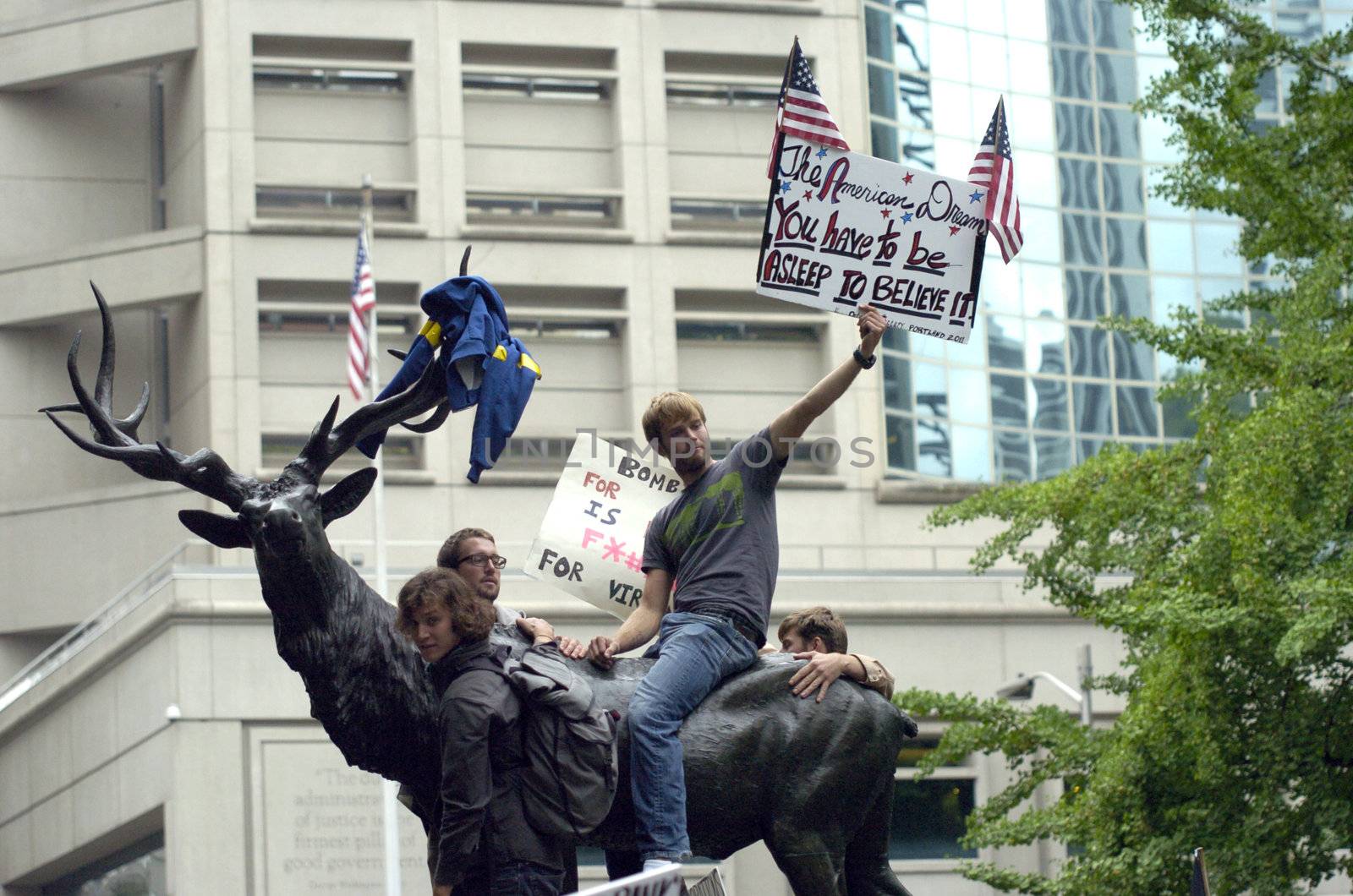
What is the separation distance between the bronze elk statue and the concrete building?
98.1ft

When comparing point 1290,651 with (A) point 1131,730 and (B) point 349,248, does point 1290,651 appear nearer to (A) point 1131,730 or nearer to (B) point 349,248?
(A) point 1131,730

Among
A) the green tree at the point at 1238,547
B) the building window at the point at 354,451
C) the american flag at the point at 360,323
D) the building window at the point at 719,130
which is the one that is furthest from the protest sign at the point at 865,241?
the building window at the point at 719,130

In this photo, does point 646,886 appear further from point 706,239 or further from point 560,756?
point 706,239

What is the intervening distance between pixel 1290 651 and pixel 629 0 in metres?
27.2

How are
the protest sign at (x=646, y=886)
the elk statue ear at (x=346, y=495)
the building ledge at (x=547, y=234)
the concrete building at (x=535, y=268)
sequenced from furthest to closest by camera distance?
the building ledge at (x=547, y=234) → the concrete building at (x=535, y=268) → the elk statue ear at (x=346, y=495) → the protest sign at (x=646, y=886)

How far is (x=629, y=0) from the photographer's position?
44.2 metres

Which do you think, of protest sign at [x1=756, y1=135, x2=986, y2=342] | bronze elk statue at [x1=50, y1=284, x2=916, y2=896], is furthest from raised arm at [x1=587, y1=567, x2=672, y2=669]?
protest sign at [x1=756, y1=135, x2=986, y2=342]

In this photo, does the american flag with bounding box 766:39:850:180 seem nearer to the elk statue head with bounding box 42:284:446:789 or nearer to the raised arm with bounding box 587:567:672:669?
the raised arm with bounding box 587:567:672:669

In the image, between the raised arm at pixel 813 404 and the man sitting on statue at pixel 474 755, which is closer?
the man sitting on statue at pixel 474 755

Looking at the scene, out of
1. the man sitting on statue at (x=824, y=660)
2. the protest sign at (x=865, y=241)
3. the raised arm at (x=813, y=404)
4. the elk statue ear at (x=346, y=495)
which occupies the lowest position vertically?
the man sitting on statue at (x=824, y=660)

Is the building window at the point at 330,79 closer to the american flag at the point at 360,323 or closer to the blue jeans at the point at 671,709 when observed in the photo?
the american flag at the point at 360,323

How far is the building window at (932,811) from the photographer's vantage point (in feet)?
124

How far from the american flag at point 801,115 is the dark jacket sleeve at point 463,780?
2.89 meters

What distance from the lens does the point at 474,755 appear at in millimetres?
7836
